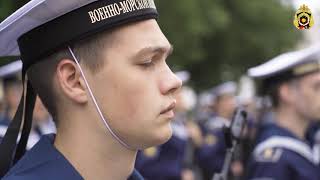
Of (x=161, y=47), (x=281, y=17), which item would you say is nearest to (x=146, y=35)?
(x=161, y=47)

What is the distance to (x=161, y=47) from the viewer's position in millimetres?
2324

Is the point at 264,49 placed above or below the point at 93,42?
below

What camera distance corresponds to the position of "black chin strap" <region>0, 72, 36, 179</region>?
8.21 feet

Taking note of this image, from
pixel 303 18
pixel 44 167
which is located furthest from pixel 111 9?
pixel 303 18

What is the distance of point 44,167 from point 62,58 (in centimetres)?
36

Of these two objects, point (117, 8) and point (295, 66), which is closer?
point (117, 8)

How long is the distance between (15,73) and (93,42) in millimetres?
3970

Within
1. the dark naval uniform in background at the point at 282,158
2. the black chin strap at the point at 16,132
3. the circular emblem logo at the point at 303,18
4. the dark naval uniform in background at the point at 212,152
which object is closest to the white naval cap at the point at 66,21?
the black chin strap at the point at 16,132

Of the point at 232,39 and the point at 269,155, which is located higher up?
the point at 269,155

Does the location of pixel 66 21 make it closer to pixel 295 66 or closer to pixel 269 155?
pixel 269 155

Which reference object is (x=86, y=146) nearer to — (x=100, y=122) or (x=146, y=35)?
(x=100, y=122)

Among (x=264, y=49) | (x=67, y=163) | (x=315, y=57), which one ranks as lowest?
(x=264, y=49)

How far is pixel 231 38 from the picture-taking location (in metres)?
27.3

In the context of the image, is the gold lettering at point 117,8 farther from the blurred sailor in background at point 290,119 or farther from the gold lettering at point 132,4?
the blurred sailor in background at point 290,119
